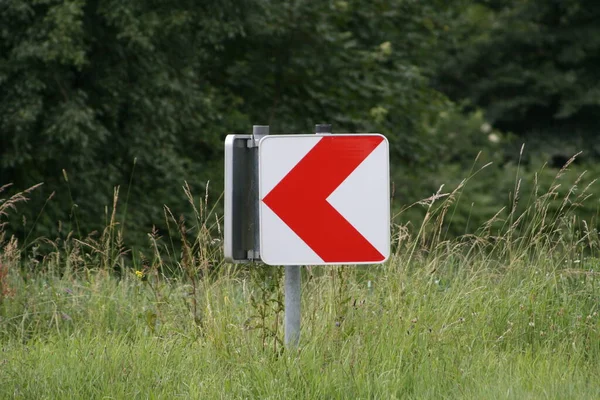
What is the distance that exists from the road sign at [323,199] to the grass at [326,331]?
1.47 feet

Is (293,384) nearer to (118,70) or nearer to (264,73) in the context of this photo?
(118,70)

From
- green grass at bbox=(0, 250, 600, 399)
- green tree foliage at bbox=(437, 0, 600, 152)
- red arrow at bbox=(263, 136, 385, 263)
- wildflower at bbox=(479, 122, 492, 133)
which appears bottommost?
green grass at bbox=(0, 250, 600, 399)

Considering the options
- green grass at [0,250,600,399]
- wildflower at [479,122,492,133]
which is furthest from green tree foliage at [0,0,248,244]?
wildflower at [479,122,492,133]

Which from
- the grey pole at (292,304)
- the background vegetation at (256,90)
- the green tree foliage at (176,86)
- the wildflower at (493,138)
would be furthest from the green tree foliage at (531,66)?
the grey pole at (292,304)

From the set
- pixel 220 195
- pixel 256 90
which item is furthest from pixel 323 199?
pixel 256 90

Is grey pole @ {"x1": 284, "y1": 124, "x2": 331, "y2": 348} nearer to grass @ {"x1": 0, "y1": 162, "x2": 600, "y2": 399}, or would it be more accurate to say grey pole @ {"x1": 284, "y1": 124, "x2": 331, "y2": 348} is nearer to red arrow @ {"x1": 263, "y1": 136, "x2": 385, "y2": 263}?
grass @ {"x1": 0, "y1": 162, "x2": 600, "y2": 399}

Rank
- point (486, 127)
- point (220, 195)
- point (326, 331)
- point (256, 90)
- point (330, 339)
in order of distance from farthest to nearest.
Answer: point (486, 127), point (256, 90), point (220, 195), point (326, 331), point (330, 339)

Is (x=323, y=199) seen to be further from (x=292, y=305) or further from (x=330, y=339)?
(x=330, y=339)

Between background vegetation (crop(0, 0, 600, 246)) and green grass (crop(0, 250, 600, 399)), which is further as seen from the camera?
background vegetation (crop(0, 0, 600, 246))

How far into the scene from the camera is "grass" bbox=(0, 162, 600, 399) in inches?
179

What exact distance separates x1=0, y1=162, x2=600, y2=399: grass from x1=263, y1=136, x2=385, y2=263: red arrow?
1.56 ft

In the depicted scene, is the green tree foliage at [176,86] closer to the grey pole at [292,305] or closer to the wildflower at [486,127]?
the wildflower at [486,127]

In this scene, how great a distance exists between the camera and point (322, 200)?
4.56 m

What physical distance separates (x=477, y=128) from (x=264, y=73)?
9954 mm
